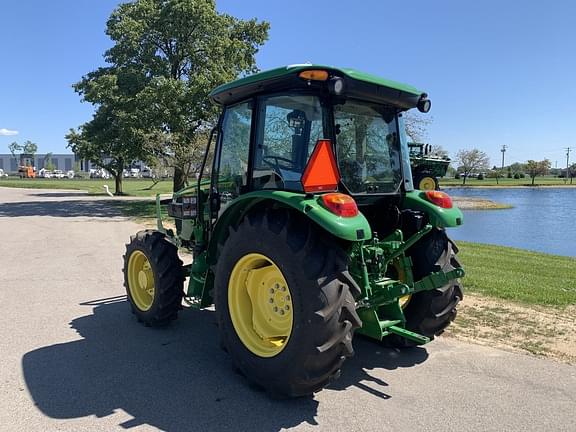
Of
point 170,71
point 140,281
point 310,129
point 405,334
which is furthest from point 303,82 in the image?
point 170,71

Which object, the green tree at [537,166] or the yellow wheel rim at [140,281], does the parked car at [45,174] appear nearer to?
the green tree at [537,166]

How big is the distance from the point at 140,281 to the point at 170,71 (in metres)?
19.5

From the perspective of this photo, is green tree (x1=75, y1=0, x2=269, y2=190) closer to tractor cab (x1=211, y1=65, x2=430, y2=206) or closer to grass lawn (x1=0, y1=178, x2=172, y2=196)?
tractor cab (x1=211, y1=65, x2=430, y2=206)

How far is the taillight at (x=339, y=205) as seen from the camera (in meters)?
3.45

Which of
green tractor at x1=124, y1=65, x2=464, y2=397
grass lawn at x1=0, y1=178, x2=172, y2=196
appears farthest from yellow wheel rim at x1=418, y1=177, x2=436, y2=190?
grass lawn at x1=0, y1=178, x2=172, y2=196

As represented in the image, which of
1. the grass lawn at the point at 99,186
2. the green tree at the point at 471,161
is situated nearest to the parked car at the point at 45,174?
the grass lawn at the point at 99,186

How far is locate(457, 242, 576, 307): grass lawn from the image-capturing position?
7.12m

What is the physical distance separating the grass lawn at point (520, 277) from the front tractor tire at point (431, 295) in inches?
111

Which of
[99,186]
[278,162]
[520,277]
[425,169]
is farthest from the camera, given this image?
[99,186]

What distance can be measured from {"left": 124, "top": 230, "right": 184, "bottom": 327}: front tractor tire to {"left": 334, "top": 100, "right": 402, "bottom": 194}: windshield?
226 cm

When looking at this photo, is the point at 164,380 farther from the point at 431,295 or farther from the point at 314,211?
the point at 431,295

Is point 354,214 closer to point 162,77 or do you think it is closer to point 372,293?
point 372,293

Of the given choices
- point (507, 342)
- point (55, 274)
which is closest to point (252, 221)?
point (507, 342)

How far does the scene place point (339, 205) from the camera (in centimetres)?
346
